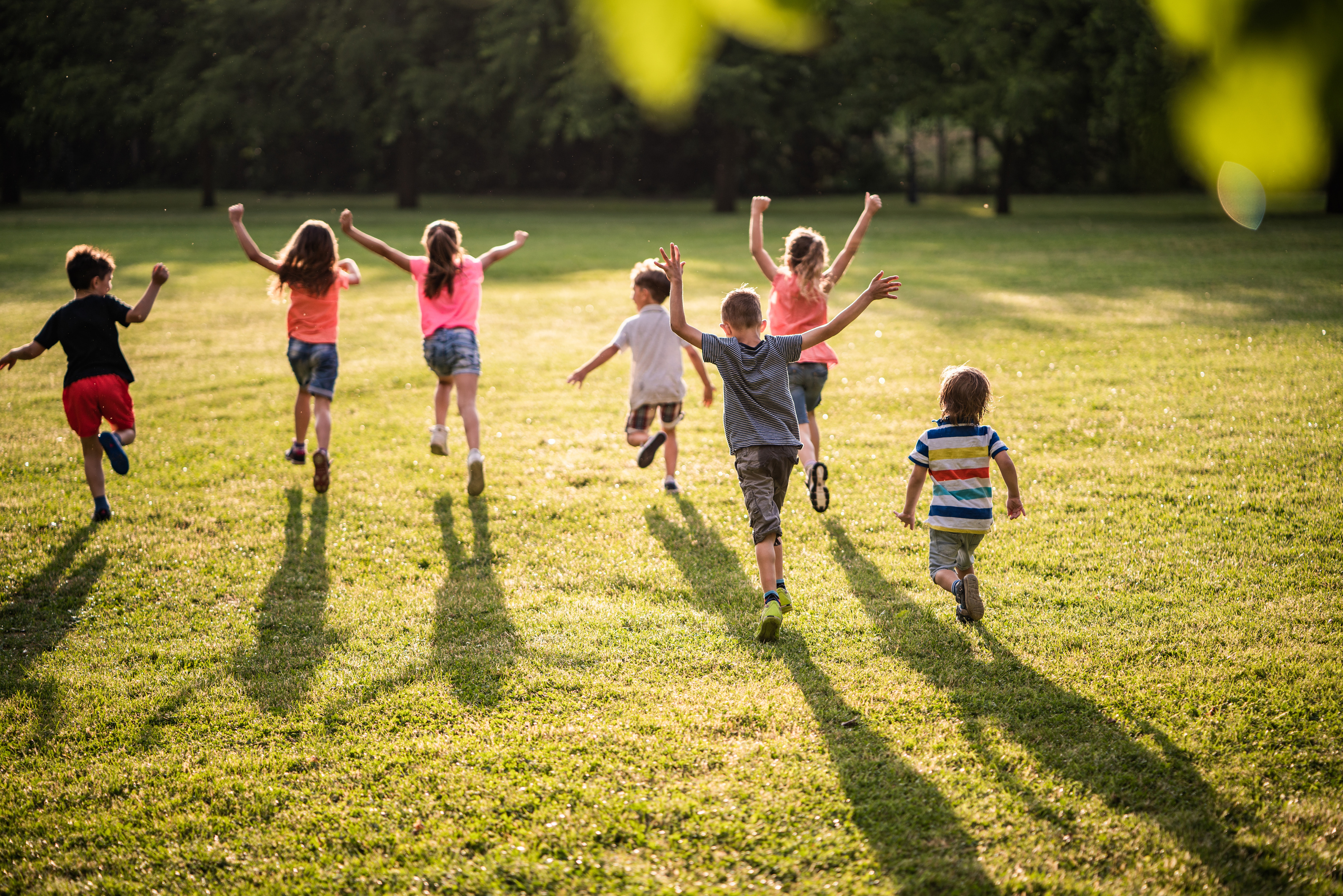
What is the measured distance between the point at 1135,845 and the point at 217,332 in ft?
45.3

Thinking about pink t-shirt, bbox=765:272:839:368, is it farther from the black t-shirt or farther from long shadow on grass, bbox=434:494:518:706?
the black t-shirt

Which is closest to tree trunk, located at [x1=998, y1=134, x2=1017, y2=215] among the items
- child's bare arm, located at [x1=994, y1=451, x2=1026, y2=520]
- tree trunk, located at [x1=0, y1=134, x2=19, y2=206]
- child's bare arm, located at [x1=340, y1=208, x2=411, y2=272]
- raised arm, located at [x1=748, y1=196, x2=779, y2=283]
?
raised arm, located at [x1=748, y1=196, x2=779, y2=283]

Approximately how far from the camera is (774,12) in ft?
4.78

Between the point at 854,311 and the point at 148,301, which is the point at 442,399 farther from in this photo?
the point at 854,311

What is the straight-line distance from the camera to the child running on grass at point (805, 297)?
248 inches

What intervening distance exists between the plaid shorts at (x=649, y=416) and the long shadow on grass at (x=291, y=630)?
2.10 m

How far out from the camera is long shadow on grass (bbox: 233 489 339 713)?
4254 millimetres

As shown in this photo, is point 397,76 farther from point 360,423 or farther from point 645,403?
point 645,403

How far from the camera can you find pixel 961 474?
4609 mm

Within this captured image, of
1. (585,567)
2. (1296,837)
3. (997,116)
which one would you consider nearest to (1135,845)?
(1296,837)

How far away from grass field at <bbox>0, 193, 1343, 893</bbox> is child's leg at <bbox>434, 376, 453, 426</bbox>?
1.73 feet

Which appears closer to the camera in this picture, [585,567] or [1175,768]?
[1175,768]

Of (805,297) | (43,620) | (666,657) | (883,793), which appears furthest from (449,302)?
(883,793)

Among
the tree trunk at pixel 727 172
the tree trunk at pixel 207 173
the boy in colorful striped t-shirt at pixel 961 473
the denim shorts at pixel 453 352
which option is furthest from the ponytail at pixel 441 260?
the tree trunk at pixel 207 173
